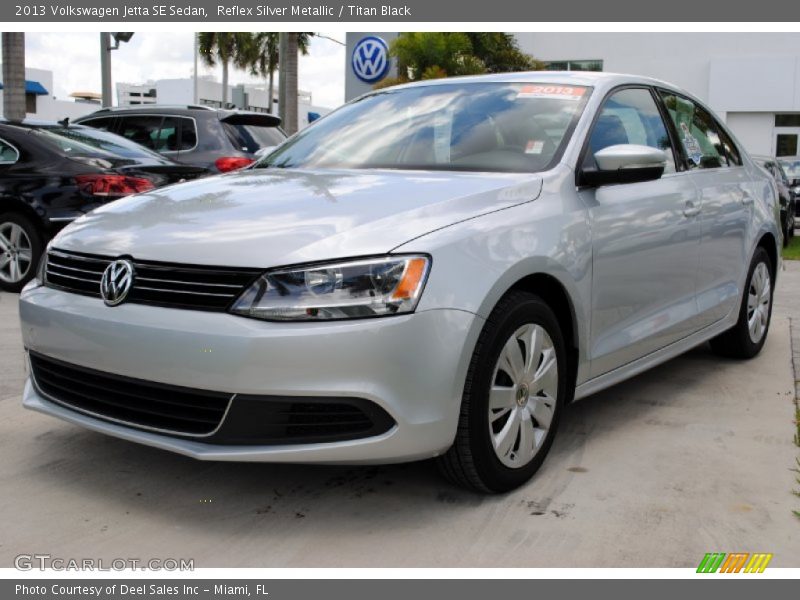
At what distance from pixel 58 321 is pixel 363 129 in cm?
174

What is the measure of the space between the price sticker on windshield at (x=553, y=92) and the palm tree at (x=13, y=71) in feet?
38.5

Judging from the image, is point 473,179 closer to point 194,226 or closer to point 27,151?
point 194,226

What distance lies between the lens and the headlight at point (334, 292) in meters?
2.74

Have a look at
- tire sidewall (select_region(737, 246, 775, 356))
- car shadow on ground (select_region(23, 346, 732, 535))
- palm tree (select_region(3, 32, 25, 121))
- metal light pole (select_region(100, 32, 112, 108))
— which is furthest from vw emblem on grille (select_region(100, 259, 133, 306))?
metal light pole (select_region(100, 32, 112, 108))

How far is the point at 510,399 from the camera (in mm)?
3170

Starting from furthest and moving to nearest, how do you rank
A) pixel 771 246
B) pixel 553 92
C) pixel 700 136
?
pixel 771 246
pixel 700 136
pixel 553 92

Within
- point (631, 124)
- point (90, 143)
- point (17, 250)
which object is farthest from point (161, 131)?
point (631, 124)

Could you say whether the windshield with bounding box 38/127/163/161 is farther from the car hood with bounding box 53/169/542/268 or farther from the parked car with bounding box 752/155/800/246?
the parked car with bounding box 752/155/800/246

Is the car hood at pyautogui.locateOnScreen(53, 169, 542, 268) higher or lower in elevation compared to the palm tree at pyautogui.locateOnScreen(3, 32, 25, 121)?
lower

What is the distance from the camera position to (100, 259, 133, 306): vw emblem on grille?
117 inches

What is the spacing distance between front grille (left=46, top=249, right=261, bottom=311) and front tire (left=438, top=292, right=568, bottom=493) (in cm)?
81

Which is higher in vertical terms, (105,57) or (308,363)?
(105,57)

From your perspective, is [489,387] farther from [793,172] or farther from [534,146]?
[793,172]

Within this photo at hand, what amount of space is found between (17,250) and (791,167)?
15.3 metres
